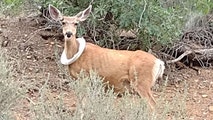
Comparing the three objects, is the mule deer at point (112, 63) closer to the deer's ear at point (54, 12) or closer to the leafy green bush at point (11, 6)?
the deer's ear at point (54, 12)

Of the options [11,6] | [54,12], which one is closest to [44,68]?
[11,6]

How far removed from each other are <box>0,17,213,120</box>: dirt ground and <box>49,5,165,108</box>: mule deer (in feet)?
1.22

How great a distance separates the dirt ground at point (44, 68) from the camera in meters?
7.58

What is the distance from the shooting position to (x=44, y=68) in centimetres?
825

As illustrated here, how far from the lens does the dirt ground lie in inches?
299

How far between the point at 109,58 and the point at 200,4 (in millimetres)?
2087

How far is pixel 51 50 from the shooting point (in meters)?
8.79

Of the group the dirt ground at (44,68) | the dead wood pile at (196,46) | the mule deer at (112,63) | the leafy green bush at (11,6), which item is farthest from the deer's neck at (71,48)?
the dead wood pile at (196,46)

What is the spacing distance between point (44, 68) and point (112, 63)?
1493mm

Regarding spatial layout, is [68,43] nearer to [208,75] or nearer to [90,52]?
[90,52]

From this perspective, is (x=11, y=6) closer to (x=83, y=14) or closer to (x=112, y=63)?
(x=83, y=14)

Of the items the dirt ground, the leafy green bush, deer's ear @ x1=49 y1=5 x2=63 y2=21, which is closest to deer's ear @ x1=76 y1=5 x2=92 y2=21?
deer's ear @ x1=49 y1=5 x2=63 y2=21

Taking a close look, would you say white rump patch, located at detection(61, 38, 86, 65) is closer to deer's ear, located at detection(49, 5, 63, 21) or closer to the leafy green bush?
deer's ear, located at detection(49, 5, 63, 21)

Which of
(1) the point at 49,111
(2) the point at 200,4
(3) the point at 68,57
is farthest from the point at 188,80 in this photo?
(1) the point at 49,111
